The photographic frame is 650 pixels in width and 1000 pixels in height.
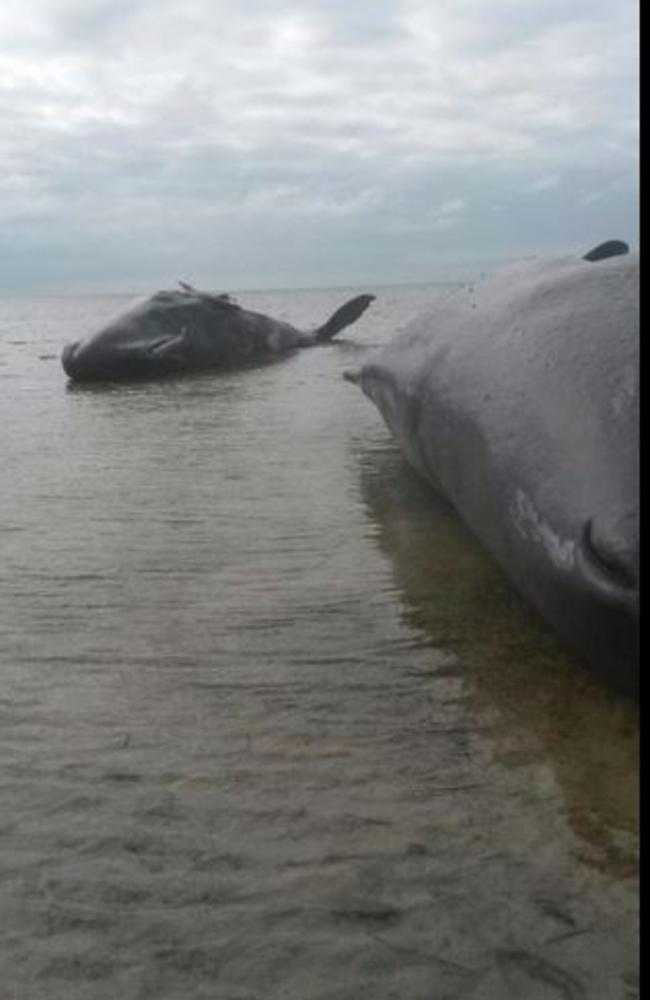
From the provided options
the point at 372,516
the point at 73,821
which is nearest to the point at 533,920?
the point at 73,821

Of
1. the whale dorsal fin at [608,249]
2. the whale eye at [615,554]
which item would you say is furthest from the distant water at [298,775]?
the whale dorsal fin at [608,249]

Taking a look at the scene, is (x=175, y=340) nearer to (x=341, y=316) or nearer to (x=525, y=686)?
(x=341, y=316)

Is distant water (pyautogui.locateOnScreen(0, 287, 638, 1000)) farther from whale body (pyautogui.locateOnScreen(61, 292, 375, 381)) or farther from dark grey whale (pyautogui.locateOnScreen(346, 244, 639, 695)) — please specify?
whale body (pyautogui.locateOnScreen(61, 292, 375, 381))

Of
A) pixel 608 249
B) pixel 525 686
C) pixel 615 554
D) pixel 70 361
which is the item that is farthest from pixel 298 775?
pixel 70 361

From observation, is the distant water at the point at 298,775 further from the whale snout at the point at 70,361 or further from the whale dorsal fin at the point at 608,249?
the whale snout at the point at 70,361

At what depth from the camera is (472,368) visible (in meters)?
4.28

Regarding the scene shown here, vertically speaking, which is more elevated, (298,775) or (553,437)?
(553,437)

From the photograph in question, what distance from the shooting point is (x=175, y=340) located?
44.8 ft

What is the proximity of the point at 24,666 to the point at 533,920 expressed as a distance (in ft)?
6.42

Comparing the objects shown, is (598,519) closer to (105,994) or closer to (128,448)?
(105,994)

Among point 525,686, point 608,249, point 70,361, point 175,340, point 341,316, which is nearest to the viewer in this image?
point 525,686

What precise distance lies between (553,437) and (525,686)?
0.77m

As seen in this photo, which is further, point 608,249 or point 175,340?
point 175,340

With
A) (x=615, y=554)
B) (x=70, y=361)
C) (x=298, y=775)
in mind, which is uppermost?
(x=70, y=361)
